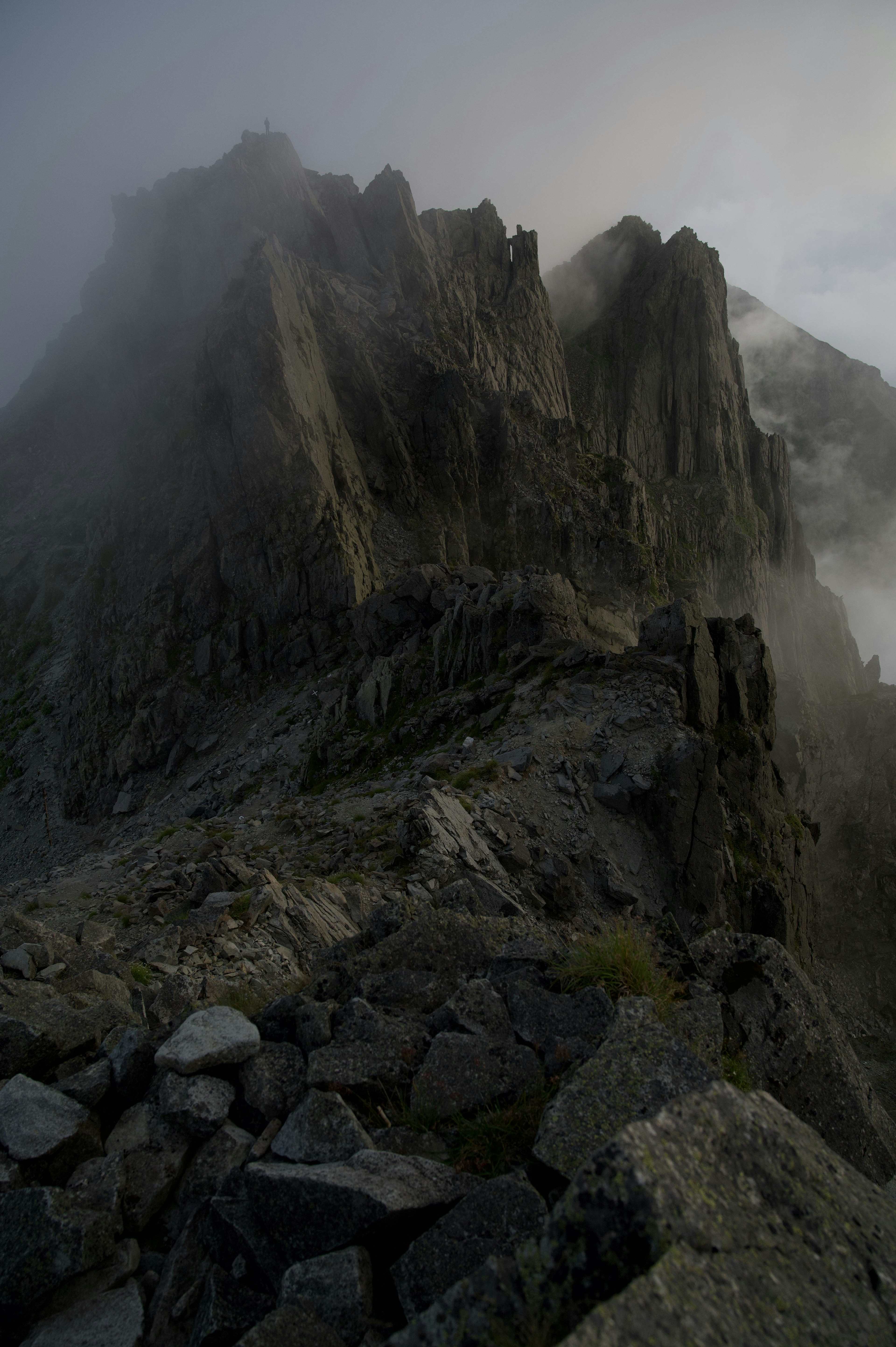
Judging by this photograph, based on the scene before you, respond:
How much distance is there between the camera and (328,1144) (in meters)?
4.04

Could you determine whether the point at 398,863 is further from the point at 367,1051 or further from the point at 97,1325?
the point at 97,1325

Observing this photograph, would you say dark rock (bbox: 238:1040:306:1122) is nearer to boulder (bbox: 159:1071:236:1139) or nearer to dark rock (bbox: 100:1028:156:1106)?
boulder (bbox: 159:1071:236:1139)

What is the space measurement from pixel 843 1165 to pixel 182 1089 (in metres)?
4.26

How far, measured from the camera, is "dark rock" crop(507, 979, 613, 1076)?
4.57 meters

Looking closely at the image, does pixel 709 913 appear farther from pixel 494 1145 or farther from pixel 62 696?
pixel 62 696

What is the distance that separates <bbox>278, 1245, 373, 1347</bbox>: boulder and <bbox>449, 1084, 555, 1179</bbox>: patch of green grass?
2.62 ft

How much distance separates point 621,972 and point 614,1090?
5.28 ft

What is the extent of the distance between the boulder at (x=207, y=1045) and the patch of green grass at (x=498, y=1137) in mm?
1759

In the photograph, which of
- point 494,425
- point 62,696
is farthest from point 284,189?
point 62,696

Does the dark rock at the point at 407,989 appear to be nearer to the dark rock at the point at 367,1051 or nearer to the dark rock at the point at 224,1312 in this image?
the dark rock at the point at 367,1051

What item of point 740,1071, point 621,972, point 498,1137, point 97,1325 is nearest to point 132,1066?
point 97,1325

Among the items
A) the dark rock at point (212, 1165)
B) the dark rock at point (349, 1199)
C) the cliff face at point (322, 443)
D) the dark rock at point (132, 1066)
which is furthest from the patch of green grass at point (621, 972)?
the cliff face at point (322, 443)

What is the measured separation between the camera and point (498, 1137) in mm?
4016

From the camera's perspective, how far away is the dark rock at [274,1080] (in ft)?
15.0
